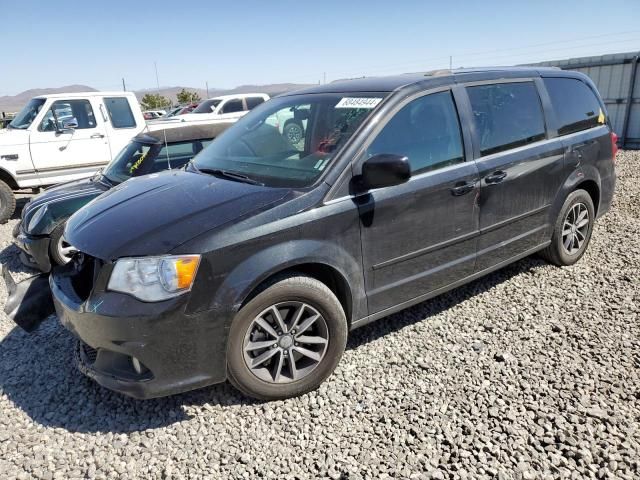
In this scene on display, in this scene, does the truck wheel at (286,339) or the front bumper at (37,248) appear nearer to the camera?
the truck wheel at (286,339)

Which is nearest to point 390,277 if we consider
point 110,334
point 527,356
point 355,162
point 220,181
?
point 355,162

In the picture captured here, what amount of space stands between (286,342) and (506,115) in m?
2.55

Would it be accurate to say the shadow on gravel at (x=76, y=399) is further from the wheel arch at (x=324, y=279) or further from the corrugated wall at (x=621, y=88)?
the corrugated wall at (x=621, y=88)

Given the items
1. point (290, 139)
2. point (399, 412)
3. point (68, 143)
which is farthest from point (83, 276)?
point (68, 143)

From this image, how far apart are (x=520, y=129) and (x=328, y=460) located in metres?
3.00

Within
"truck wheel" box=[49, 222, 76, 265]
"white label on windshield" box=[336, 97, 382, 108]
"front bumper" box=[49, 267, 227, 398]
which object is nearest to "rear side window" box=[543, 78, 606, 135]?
"white label on windshield" box=[336, 97, 382, 108]

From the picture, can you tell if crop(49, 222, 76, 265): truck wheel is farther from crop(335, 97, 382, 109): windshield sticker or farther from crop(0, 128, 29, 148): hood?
crop(0, 128, 29, 148): hood

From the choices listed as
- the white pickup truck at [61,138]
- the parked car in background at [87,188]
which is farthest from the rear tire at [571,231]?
the white pickup truck at [61,138]

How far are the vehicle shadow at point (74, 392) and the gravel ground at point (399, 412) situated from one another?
1 cm

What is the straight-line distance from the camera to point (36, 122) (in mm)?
8297

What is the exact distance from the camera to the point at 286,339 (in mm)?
2871

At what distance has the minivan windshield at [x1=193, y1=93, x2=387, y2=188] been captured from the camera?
3086 millimetres

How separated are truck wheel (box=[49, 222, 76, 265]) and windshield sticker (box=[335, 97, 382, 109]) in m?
3.38

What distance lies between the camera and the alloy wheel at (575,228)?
4578 mm
